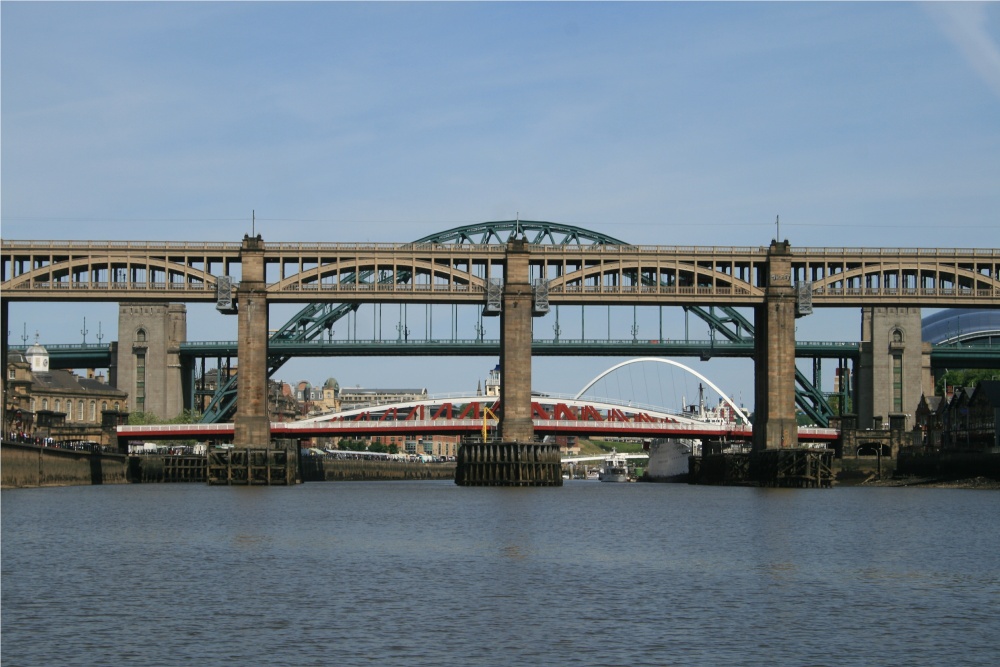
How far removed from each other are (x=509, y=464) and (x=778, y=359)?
73.6ft

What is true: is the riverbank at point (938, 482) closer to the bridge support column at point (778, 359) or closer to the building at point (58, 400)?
the bridge support column at point (778, 359)

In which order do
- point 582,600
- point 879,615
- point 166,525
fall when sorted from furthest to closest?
point 166,525
point 582,600
point 879,615

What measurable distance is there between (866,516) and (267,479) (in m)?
55.4

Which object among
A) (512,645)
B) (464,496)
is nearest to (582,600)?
(512,645)

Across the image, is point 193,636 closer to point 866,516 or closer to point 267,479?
point 866,516

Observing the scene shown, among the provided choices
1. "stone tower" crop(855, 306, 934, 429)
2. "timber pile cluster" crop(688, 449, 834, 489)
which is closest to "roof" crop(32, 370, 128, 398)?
"timber pile cluster" crop(688, 449, 834, 489)

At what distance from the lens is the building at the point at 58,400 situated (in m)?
144

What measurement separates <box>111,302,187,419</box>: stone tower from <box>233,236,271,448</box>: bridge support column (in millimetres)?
65581

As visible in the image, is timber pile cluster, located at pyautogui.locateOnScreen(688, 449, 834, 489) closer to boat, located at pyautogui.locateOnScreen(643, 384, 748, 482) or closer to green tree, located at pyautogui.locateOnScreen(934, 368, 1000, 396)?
boat, located at pyautogui.locateOnScreen(643, 384, 748, 482)

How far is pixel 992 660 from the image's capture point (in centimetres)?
3133

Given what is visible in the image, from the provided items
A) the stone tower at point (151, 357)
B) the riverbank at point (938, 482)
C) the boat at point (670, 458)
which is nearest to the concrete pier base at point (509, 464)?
the riverbank at point (938, 482)

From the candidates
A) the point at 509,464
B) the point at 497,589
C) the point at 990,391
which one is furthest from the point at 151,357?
the point at 497,589

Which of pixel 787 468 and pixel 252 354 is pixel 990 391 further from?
pixel 252 354

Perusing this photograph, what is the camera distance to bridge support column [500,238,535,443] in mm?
113875
